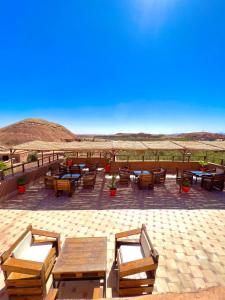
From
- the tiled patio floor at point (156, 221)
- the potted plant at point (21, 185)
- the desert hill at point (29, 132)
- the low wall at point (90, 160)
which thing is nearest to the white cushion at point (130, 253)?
the tiled patio floor at point (156, 221)

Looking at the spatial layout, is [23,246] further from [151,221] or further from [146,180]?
[146,180]

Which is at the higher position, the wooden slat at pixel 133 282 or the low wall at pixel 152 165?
the low wall at pixel 152 165

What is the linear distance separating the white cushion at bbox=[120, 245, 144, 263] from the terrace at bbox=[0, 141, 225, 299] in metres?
0.50

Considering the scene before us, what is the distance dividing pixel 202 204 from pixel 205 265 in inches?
148

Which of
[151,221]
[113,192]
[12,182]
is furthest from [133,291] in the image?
[12,182]

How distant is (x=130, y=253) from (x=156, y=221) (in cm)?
249

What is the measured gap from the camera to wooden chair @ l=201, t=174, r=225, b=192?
8.65m

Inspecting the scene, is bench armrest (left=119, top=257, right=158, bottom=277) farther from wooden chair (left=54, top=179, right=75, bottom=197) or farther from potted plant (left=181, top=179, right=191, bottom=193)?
potted plant (left=181, top=179, right=191, bottom=193)

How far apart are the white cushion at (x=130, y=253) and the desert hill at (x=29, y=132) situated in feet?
146

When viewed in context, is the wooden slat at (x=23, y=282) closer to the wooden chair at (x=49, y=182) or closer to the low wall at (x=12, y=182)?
the low wall at (x=12, y=182)

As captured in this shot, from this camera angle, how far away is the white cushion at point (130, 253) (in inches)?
134

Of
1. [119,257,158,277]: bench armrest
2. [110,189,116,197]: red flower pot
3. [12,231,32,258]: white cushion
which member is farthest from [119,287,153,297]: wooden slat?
[110,189,116,197]: red flower pot

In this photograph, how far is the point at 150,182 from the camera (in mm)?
8797

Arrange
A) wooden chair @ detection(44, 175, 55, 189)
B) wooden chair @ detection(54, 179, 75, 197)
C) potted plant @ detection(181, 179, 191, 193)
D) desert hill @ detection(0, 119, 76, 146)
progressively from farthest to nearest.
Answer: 1. desert hill @ detection(0, 119, 76, 146)
2. wooden chair @ detection(44, 175, 55, 189)
3. potted plant @ detection(181, 179, 191, 193)
4. wooden chair @ detection(54, 179, 75, 197)
